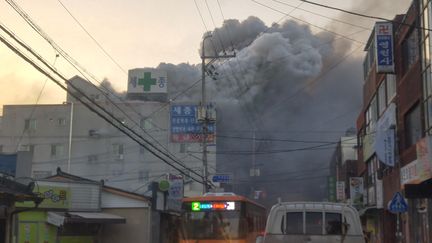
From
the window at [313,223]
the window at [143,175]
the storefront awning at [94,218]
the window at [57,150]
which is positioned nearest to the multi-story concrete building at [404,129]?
the window at [313,223]

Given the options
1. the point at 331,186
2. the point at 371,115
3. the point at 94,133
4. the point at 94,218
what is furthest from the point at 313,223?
the point at 331,186

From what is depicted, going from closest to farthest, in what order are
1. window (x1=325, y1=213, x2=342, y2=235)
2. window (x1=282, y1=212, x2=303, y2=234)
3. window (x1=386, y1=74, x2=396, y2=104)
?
window (x1=325, y1=213, x2=342, y2=235), window (x1=282, y1=212, x2=303, y2=234), window (x1=386, y1=74, x2=396, y2=104)

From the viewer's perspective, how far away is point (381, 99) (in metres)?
32.9

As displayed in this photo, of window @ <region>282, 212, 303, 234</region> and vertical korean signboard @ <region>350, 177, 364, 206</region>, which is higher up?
vertical korean signboard @ <region>350, 177, 364, 206</region>

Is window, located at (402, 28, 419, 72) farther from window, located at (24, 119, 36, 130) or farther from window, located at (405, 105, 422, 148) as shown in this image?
window, located at (24, 119, 36, 130)

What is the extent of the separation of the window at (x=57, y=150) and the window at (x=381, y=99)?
41.3 m

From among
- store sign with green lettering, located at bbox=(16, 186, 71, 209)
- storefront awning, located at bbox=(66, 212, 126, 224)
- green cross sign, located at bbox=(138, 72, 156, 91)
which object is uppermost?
green cross sign, located at bbox=(138, 72, 156, 91)

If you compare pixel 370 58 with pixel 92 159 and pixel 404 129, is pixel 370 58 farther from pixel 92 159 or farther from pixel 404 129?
pixel 92 159

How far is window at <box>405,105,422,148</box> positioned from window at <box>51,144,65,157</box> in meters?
46.5

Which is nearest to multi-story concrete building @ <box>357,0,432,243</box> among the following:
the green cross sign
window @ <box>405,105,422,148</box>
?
window @ <box>405,105,422,148</box>

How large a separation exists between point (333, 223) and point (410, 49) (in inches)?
650

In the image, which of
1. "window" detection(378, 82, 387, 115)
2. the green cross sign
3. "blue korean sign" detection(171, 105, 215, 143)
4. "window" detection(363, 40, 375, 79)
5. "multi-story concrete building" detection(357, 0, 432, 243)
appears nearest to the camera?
"multi-story concrete building" detection(357, 0, 432, 243)

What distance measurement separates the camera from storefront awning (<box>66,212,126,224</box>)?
81.2 feet

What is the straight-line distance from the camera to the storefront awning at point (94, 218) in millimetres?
24753
